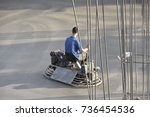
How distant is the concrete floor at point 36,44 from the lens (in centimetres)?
579

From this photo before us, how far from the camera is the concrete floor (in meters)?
5.79

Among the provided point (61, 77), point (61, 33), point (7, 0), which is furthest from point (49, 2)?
point (61, 77)

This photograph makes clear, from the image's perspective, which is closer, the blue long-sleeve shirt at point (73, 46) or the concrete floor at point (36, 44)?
the concrete floor at point (36, 44)

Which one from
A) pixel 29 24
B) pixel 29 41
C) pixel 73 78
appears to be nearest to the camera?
pixel 73 78

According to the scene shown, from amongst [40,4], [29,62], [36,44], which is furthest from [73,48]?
[40,4]

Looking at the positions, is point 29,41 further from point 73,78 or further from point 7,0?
point 7,0

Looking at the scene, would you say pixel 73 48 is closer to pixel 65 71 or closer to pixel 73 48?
pixel 73 48

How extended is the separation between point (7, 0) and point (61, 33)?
282 centimetres

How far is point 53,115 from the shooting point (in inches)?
78.0

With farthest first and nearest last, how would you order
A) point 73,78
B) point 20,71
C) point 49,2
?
point 49,2 < point 20,71 < point 73,78

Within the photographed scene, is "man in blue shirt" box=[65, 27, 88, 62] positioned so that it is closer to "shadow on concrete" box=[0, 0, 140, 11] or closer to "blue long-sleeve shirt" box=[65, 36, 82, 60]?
"blue long-sleeve shirt" box=[65, 36, 82, 60]

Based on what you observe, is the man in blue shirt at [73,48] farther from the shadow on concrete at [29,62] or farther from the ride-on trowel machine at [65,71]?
the shadow on concrete at [29,62]

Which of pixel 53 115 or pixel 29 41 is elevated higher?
pixel 53 115

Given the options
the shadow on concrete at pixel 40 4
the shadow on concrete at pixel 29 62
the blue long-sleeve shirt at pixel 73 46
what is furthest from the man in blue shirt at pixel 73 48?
the shadow on concrete at pixel 40 4
